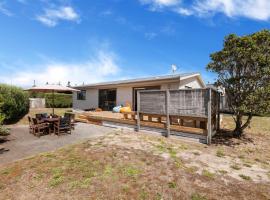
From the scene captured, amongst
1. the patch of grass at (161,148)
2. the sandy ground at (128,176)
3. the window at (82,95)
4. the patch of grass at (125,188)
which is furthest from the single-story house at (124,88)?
the patch of grass at (125,188)

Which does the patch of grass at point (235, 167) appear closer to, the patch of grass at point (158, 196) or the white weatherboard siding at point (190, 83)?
the patch of grass at point (158, 196)

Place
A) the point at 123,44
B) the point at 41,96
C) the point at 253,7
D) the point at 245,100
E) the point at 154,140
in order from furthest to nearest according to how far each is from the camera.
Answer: the point at 41,96, the point at 123,44, the point at 253,7, the point at 154,140, the point at 245,100

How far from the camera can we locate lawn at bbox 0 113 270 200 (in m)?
3.31

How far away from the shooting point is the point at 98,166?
4496 mm

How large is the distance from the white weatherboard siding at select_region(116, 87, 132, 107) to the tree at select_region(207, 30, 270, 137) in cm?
831

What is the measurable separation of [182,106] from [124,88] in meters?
8.81

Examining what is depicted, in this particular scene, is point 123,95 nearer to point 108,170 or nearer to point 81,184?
point 108,170

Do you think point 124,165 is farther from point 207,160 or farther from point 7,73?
point 7,73

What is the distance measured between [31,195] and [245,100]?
7.72m

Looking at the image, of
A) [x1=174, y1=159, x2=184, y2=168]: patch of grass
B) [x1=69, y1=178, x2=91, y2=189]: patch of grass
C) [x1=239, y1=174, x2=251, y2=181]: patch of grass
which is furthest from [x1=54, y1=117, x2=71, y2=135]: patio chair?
[x1=239, y1=174, x2=251, y2=181]: patch of grass

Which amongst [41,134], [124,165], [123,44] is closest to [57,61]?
[123,44]

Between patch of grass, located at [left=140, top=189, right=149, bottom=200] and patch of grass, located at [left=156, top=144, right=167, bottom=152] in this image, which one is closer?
patch of grass, located at [left=140, top=189, right=149, bottom=200]

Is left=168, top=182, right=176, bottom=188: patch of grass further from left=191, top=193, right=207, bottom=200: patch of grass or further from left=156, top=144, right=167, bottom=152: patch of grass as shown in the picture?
left=156, top=144, right=167, bottom=152: patch of grass

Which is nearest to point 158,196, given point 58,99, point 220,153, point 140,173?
point 140,173
